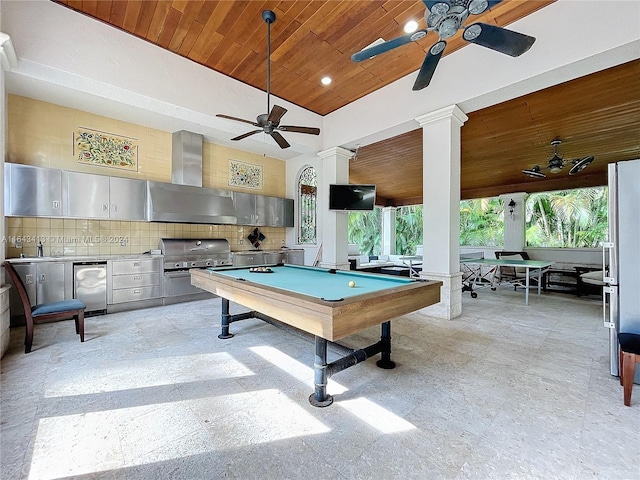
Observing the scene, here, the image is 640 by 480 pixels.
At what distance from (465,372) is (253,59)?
465cm

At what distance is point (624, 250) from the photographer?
2.36 metres

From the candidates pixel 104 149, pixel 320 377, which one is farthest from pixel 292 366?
pixel 104 149

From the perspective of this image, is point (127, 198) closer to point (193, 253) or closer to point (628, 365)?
point (193, 253)

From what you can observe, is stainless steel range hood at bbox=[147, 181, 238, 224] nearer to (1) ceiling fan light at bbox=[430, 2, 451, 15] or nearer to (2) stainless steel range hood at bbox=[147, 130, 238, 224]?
(2) stainless steel range hood at bbox=[147, 130, 238, 224]

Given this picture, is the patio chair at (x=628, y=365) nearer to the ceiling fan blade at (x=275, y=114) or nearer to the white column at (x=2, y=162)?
the ceiling fan blade at (x=275, y=114)

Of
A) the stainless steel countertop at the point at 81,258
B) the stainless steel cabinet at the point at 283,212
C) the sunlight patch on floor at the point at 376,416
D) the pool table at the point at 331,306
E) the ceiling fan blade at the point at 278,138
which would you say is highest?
the ceiling fan blade at the point at 278,138

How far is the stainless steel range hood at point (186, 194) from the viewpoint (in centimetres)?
485

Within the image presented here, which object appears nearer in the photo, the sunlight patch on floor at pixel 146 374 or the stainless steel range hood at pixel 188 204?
the sunlight patch on floor at pixel 146 374

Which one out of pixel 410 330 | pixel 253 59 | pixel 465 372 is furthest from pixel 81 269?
pixel 465 372

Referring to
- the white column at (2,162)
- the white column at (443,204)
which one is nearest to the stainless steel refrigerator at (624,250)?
the white column at (443,204)

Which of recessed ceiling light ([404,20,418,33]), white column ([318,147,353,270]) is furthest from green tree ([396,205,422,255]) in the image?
recessed ceiling light ([404,20,418,33])

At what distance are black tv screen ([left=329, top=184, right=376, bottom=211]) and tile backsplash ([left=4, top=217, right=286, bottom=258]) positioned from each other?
8.43ft

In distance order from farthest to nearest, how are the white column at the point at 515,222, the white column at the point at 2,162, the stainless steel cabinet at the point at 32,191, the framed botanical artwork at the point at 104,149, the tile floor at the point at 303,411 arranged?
the white column at the point at 515,222, the framed botanical artwork at the point at 104,149, the stainless steel cabinet at the point at 32,191, the white column at the point at 2,162, the tile floor at the point at 303,411

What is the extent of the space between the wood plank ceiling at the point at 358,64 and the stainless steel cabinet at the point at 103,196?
2.15m
